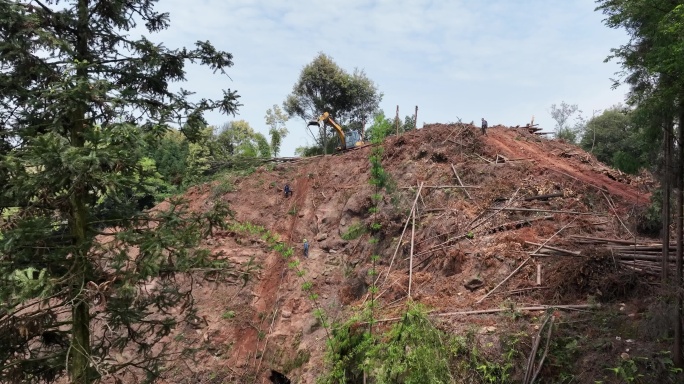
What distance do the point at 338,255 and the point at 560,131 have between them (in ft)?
98.0

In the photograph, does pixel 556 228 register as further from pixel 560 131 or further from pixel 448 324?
pixel 560 131

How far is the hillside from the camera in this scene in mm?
7719

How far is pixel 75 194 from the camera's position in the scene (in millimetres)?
6023

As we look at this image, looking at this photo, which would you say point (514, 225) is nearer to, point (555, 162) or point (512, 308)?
point (512, 308)

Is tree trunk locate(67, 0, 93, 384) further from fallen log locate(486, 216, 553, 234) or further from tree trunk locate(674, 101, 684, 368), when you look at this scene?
fallen log locate(486, 216, 553, 234)

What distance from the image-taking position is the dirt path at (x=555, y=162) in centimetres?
1209

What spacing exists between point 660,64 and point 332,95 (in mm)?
28107

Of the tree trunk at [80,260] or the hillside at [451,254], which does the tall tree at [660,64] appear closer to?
the hillside at [451,254]

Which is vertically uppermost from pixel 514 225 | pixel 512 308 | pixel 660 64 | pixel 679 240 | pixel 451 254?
pixel 660 64

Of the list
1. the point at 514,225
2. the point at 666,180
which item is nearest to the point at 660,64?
the point at 666,180

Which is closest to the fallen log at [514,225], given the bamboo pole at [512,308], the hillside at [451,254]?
the hillside at [451,254]

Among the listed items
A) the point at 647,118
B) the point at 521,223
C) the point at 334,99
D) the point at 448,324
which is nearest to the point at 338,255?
the point at 521,223

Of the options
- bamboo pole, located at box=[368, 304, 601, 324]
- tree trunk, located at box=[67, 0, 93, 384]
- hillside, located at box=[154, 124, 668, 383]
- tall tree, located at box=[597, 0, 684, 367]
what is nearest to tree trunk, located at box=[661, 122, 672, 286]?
tall tree, located at box=[597, 0, 684, 367]

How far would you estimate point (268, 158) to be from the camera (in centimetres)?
2069
